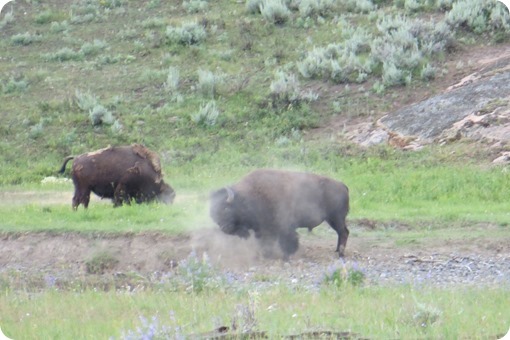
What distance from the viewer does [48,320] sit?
9195 millimetres

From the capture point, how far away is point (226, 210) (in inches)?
537

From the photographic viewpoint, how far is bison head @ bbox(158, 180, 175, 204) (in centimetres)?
1759

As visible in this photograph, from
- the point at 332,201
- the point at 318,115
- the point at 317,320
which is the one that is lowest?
the point at 318,115

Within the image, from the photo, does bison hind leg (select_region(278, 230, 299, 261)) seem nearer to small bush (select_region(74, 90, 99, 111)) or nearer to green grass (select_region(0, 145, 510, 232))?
green grass (select_region(0, 145, 510, 232))

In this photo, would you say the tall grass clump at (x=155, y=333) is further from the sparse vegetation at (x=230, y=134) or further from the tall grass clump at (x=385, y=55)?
the tall grass clump at (x=385, y=55)

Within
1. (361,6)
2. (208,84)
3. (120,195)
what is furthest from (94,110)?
(361,6)

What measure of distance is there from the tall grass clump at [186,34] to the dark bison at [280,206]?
16855 millimetres

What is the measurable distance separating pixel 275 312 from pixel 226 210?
4919 mm

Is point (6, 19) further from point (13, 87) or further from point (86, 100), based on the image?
point (86, 100)

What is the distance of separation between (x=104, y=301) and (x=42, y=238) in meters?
5.37

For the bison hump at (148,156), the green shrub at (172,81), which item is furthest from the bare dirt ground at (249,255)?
the green shrub at (172,81)

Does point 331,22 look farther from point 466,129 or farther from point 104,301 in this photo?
point 104,301

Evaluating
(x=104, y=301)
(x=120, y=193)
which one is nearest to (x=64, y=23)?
(x=120, y=193)

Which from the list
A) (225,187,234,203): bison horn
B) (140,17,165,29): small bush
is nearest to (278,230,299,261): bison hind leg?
(225,187,234,203): bison horn
